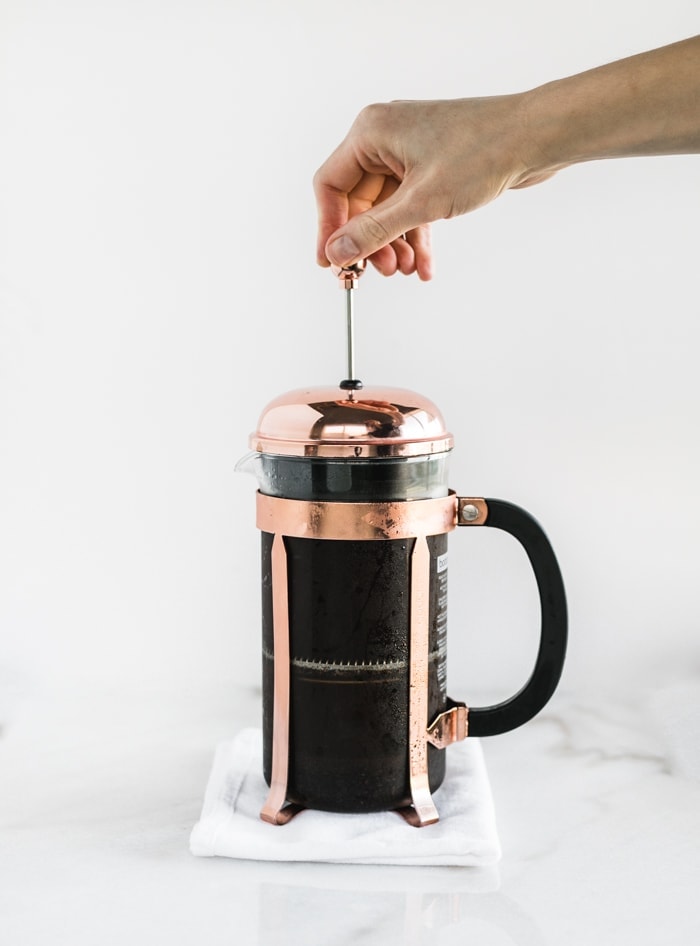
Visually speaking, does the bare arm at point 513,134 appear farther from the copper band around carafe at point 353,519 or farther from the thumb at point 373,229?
the copper band around carafe at point 353,519

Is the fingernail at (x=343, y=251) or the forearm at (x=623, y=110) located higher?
the forearm at (x=623, y=110)

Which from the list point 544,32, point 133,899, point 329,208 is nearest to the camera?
point 133,899

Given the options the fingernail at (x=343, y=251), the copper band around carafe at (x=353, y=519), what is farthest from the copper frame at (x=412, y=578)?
the fingernail at (x=343, y=251)

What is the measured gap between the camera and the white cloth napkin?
2.63 feet

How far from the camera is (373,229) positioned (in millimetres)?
833

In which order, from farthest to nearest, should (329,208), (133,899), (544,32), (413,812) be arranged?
(544,32) < (329,208) < (413,812) < (133,899)

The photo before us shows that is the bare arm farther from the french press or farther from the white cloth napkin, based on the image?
the white cloth napkin

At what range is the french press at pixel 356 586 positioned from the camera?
81 cm

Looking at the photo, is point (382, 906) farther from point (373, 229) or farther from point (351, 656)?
point (373, 229)

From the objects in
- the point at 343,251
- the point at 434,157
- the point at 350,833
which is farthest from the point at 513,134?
the point at 350,833

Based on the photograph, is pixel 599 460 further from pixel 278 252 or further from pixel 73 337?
pixel 73 337

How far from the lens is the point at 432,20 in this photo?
1.16 metres

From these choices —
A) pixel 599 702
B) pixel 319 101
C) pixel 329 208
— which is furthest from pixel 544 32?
pixel 599 702

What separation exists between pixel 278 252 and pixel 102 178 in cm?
21
